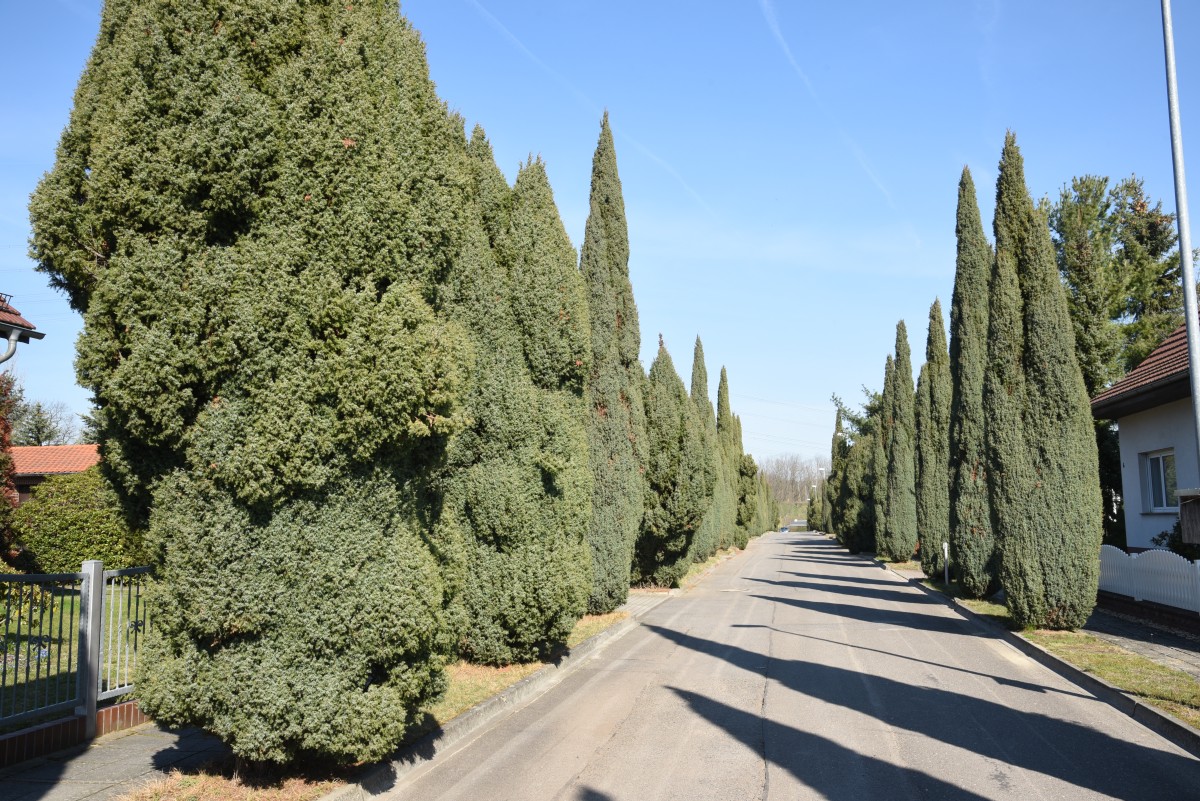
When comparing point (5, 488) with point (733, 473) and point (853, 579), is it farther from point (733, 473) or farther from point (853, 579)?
point (733, 473)

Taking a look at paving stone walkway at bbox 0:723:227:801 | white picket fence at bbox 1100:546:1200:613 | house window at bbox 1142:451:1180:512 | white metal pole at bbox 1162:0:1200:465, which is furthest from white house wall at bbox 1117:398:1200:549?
paving stone walkway at bbox 0:723:227:801

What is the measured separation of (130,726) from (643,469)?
14.2 m

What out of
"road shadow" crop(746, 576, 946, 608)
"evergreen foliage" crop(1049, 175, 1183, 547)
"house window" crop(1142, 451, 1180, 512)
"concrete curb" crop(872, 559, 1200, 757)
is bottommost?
"road shadow" crop(746, 576, 946, 608)

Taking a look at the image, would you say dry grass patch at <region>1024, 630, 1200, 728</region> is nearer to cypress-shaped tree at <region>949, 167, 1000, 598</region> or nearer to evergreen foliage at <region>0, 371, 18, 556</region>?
cypress-shaped tree at <region>949, 167, 1000, 598</region>

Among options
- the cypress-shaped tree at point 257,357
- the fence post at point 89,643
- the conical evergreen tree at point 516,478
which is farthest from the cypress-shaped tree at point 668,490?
the cypress-shaped tree at point 257,357

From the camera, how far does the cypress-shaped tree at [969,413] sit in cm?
1853

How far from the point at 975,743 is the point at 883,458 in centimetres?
3102

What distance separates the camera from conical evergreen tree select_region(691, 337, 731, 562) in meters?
34.1

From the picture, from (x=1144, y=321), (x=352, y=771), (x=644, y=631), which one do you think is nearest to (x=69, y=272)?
(x=352, y=771)

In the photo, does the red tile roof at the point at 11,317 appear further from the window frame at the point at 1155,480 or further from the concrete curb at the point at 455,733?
the window frame at the point at 1155,480

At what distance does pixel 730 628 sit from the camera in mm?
15859

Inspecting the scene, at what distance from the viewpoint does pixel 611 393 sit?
1773 centimetres

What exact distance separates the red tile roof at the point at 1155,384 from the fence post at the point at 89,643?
1665 centimetres

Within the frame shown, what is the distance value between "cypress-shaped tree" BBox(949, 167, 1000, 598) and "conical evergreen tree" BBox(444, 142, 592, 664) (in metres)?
11.6
